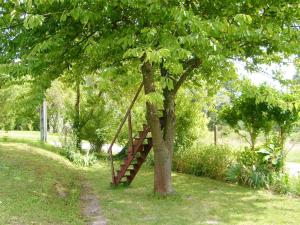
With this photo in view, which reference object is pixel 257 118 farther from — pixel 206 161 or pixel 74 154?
pixel 74 154

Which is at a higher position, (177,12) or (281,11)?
(281,11)

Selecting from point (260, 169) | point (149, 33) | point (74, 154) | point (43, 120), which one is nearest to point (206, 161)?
point (260, 169)

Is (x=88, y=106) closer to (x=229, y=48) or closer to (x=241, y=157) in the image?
(x=241, y=157)

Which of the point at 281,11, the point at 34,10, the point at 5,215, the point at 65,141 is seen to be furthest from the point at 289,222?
the point at 65,141

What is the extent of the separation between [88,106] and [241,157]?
31.1 feet

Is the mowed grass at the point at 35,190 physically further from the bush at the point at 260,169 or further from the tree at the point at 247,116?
the tree at the point at 247,116

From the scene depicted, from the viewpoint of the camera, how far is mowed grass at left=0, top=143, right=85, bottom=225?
7457 millimetres

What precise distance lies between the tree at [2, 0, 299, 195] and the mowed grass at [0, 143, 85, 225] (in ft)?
8.80

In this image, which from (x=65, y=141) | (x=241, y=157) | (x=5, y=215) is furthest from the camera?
(x=65, y=141)

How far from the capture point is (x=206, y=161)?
1396 centimetres

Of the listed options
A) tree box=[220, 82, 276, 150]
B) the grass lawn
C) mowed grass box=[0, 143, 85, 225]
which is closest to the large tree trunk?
the grass lawn

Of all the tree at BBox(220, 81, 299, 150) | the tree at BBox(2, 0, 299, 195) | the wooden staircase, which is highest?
the tree at BBox(2, 0, 299, 195)

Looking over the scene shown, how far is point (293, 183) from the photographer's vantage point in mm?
11086

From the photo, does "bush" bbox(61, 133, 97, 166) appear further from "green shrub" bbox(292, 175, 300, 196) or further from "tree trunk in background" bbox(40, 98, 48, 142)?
"green shrub" bbox(292, 175, 300, 196)
